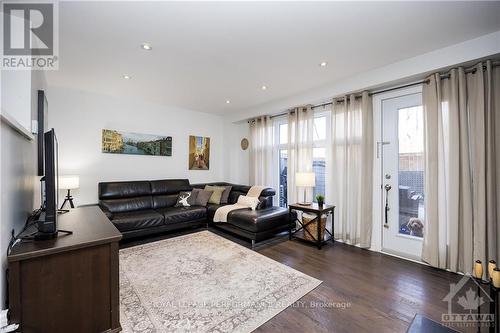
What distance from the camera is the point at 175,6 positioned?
1.81 m

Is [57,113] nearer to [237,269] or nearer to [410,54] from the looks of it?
[237,269]

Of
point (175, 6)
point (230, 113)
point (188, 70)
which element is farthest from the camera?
point (230, 113)

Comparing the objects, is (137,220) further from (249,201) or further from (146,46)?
(146,46)

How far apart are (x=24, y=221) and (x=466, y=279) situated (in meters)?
4.29

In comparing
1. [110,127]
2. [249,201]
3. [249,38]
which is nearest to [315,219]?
[249,201]

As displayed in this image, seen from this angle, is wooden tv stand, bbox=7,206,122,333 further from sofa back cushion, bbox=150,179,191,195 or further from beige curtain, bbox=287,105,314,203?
beige curtain, bbox=287,105,314,203

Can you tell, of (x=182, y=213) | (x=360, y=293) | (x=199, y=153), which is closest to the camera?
(x=360, y=293)

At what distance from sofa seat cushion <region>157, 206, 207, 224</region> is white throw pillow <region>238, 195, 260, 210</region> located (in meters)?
0.74

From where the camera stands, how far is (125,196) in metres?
4.05

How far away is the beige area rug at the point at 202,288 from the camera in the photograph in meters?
1.72

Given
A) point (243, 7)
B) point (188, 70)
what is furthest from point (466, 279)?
point (188, 70)

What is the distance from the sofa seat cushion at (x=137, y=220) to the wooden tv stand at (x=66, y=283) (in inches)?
76.0

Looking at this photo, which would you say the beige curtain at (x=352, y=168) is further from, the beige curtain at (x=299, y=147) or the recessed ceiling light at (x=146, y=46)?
the recessed ceiling light at (x=146, y=46)

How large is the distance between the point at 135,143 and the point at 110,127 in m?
0.52
